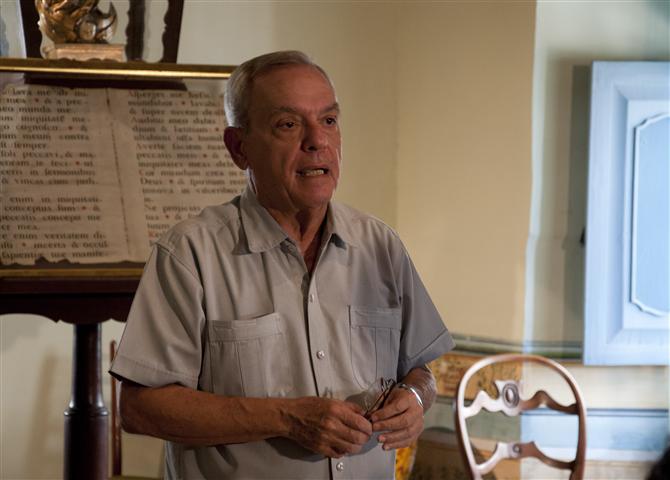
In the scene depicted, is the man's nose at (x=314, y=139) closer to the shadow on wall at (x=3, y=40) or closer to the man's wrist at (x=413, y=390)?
the man's wrist at (x=413, y=390)

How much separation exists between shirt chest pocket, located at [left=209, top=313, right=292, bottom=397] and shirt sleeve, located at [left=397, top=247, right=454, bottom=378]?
0.90 feet

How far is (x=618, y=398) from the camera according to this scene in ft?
→ 12.7

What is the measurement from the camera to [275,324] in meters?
1.54

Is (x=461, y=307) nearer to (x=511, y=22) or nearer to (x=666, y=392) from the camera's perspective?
(x=666, y=392)

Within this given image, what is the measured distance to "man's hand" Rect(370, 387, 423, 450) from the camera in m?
1.51

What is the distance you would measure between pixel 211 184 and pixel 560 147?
1.57 m

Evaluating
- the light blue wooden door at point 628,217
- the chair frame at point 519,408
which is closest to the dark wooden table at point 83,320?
the chair frame at point 519,408

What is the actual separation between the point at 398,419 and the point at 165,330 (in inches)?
14.9

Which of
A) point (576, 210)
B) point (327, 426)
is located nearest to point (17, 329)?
point (576, 210)

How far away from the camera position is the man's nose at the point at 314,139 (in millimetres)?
1548

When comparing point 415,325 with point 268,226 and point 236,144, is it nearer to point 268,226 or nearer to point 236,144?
point 268,226

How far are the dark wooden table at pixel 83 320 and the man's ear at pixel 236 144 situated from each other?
4.10 feet

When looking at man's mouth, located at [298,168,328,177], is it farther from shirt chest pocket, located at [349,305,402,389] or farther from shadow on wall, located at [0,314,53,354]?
shadow on wall, located at [0,314,53,354]

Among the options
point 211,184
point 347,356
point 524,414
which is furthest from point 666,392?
point 347,356
